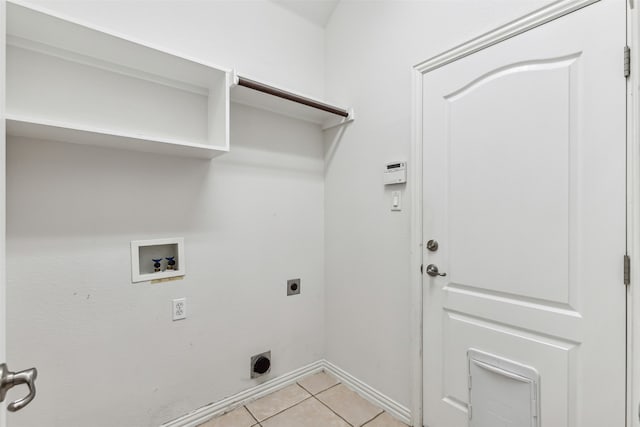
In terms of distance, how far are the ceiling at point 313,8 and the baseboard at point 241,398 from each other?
2.53 metres

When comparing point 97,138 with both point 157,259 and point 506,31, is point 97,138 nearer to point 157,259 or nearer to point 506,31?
point 157,259

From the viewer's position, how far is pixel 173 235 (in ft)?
5.39

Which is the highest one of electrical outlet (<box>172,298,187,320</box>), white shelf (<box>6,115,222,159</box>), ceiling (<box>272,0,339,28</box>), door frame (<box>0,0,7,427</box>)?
ceiling (<box>272,0,339,28</box>)

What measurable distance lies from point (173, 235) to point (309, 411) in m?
1.32

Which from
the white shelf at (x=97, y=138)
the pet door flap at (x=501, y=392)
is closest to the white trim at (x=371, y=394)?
the pet door flap at (x=501, y=392)

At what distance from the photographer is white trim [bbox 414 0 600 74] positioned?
1.15 metres

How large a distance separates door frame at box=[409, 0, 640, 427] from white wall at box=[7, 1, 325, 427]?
81cm

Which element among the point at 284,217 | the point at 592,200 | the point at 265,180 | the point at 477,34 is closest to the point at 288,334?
the point at 284,217

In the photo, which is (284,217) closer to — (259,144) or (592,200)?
(259,144)

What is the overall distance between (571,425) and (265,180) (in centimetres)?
189

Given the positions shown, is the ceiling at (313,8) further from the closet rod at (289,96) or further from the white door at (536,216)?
the white door at (536,216)

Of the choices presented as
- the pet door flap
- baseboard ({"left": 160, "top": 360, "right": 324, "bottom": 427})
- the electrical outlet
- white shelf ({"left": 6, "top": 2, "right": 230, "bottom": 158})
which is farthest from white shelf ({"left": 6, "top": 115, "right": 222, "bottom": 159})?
the pet door flap

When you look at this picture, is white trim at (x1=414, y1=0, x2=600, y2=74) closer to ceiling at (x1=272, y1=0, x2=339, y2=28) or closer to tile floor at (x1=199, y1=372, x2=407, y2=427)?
ceiling at (x1=272, y1=0, x2=339, y2=28)

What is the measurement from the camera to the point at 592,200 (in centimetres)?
111
